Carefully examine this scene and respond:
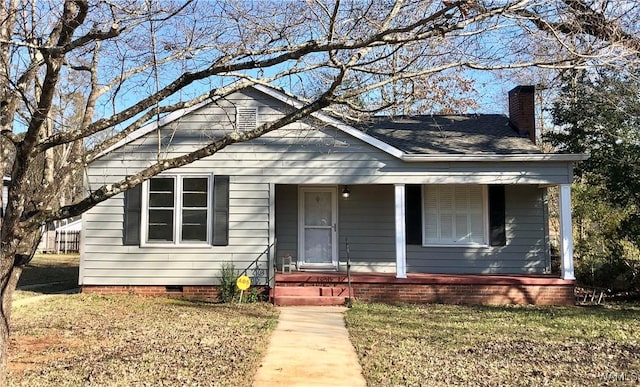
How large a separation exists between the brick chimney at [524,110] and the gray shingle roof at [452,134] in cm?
18

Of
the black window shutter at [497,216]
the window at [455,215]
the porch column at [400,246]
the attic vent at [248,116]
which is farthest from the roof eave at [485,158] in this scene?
the attic vent at [248,116]

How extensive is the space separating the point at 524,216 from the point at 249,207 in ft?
19.8

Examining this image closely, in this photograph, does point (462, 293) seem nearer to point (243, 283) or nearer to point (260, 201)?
point (243, 283)

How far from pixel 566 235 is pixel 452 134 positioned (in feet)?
11.1

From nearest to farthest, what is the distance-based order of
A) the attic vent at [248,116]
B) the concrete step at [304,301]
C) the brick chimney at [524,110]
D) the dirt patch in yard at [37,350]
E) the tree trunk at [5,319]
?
the tree trunk at [5,319]
the dirt patch in yard at [37,350]
the concrete step at [304,301]
the attic vent at [248,116]
the brick chimney at [524,110]

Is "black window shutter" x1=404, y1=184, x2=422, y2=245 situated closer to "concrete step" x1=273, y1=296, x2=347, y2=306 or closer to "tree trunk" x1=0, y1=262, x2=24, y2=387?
"concrete step" x1=273, y1=296, x2=347, y2=306

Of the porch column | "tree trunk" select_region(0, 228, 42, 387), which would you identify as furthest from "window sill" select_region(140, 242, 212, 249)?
"tree trunk" select_region(0, 228, 42, 387)

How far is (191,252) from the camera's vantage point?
33.2 ft

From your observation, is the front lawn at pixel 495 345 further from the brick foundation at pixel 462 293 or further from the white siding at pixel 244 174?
the white siding at pixel 244 174

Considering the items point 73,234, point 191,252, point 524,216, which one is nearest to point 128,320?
point 191,252

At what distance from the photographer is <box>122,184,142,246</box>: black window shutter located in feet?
33.1

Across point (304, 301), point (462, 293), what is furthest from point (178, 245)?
point (462, 293)

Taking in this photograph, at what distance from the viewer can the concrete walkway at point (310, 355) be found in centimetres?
488

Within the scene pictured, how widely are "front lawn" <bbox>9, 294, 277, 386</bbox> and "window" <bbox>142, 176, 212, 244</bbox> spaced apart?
1353mm
